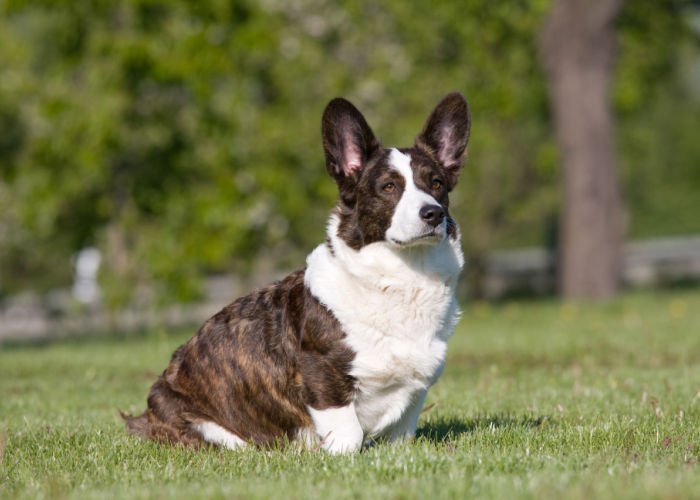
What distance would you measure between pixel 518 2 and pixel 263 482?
16370mm

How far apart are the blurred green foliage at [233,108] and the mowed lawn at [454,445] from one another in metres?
6.36

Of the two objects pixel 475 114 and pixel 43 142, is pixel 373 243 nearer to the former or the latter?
pixel 43 142

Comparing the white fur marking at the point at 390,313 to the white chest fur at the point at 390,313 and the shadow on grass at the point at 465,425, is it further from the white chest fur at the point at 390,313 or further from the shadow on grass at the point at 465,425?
the shadow on grass at the point at 465,425

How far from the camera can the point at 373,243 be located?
16.4 feet

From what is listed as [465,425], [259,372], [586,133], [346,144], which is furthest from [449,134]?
[586,133]

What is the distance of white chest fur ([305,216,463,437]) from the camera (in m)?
4.82

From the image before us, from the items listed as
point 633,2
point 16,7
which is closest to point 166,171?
point 16,7

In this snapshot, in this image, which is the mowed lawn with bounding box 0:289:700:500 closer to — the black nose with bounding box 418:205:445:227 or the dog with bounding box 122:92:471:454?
the dog with bounding box 122:92:471:454

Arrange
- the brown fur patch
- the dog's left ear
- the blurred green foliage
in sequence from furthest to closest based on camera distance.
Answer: the blurred green foliage → the dog's left ear → the brown fur patch

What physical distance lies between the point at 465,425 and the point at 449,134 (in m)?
1.97

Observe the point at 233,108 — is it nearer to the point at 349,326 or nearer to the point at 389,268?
the point at 389,268

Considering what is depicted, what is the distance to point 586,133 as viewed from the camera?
A: 61.2ft

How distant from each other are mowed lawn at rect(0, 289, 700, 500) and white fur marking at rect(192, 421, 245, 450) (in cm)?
11

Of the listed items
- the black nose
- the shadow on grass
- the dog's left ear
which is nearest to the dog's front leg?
the shadow on grass
